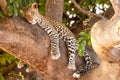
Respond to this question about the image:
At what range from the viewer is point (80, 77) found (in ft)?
15.8

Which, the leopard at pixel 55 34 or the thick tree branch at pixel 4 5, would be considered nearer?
the thick tree branch at pixel 4 5

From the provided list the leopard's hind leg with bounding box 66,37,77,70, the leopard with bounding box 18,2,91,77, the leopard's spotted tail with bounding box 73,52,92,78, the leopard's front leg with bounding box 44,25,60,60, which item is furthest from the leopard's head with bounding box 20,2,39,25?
the leopard's spotted tail with bounding box 73,52,92,78

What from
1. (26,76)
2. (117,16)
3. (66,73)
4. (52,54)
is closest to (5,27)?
(52,54)

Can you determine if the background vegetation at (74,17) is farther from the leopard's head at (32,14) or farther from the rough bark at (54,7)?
the leopard's head at (32,14)

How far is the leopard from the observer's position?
472 cm

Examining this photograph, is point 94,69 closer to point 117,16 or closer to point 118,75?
point 118,75

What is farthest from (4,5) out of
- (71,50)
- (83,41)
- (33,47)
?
(71,50)

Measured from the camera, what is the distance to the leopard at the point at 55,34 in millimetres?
4723

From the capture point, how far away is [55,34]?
16.2 feet

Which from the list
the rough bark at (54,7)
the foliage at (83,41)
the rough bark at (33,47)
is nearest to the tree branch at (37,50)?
the rough bark at (33,47)

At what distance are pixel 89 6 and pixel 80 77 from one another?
2.14 metres

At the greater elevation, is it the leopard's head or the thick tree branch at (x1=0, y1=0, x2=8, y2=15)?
the thick tree branch at (x1=0, y1=0, x2=8, y2=15)

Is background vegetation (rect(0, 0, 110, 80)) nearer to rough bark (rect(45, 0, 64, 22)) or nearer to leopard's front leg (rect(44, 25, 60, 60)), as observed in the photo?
rough bark (rect(45, 0, 64, 22))

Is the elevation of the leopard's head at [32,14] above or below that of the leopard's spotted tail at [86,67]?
above
